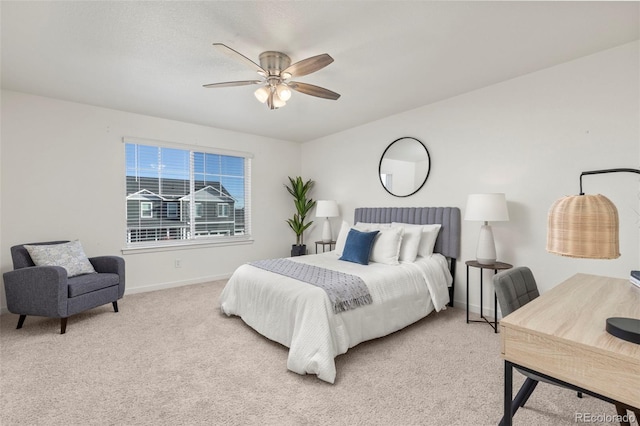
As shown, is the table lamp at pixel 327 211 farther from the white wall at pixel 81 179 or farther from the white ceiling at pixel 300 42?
the white ceiling at pixel 300 42

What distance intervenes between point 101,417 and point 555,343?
2.38 metres

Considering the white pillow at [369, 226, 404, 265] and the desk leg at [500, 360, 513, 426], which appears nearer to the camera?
the desk leg at [500, 360, 513, 426]

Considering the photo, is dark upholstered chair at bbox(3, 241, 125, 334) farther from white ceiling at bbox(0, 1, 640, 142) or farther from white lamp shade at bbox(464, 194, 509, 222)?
white lamp shade at bbox(464, 194, 509, 222)

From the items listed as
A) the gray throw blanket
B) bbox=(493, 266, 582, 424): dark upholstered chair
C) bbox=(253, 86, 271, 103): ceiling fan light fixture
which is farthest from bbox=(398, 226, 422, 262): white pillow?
bbox=(253, 86, 271, 103): ceiling fan light fixture

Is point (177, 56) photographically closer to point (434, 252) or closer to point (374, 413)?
point (374, 413)

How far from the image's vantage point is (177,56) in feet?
8.45

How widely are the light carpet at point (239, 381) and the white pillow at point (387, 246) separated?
0.76 metres

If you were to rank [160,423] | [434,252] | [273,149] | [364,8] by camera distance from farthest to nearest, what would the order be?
[273,149]
[434,252]
[364,8]
[160,423]

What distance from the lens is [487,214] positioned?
2893 millimetres

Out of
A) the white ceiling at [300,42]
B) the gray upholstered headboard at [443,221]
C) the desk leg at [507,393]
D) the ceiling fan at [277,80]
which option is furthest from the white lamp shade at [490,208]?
the desk leg at [507,393]

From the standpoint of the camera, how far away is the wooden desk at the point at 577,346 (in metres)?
1.00

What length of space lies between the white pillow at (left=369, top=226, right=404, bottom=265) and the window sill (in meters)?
2.74

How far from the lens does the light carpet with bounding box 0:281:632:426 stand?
1.73 m

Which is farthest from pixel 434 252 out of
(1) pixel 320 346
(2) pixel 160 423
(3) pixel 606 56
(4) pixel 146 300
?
(4) pixel 146 300
